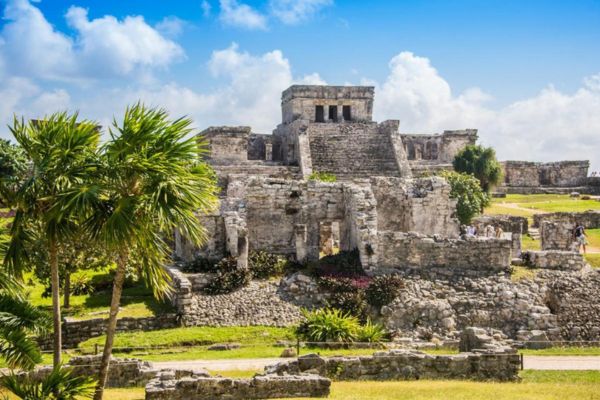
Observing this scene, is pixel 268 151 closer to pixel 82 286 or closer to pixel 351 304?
pixel 82 286

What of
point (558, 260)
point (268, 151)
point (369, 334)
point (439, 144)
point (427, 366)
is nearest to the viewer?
point (427, 366)

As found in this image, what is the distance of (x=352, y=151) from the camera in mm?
41688

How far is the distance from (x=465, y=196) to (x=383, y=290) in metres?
14.6

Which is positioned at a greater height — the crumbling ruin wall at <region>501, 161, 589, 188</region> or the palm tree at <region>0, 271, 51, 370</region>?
the crumbling ruin wall at <region>501, 161, 589, 188</region>

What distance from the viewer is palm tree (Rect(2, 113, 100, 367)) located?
1271 centimetres

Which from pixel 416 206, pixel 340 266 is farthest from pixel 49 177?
pixel 416 206

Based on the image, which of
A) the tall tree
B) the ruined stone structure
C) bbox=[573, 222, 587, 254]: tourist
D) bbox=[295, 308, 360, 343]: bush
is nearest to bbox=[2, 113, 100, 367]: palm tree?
bbox=[295, 308, 360, 343]: bush

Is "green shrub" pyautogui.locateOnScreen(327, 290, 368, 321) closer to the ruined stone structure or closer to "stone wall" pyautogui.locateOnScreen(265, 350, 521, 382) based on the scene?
"stone wall" pyautogui.locateOnScreen(265, 350, 521, 382)

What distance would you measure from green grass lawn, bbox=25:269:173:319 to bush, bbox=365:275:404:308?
236 inches

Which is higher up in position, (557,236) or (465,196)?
(465,196)

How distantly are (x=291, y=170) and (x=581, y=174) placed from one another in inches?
1148

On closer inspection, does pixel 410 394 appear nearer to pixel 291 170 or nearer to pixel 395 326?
pixel 395 326

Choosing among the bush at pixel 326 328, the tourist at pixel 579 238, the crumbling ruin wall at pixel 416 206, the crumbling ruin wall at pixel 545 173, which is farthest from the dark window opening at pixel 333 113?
the bush at pixel 326 328

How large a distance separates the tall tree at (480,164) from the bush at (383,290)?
24060 millimetres
